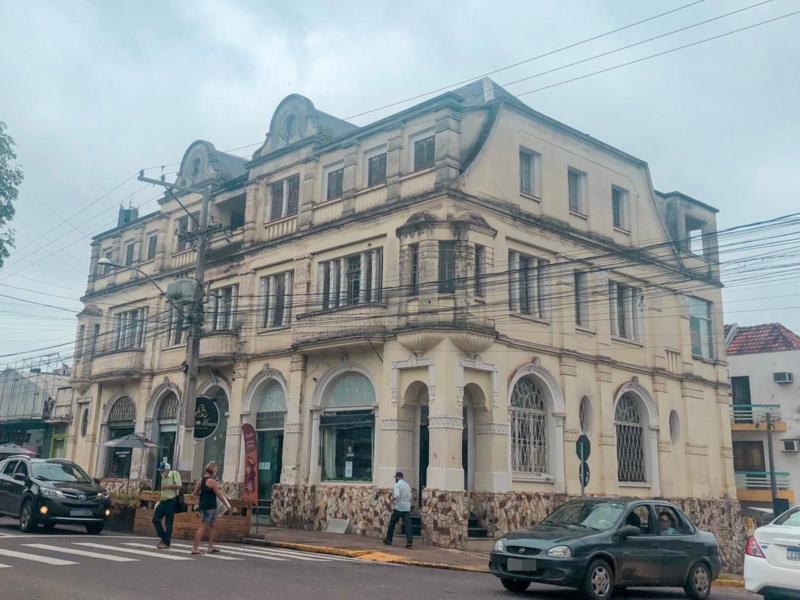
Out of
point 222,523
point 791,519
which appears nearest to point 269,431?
point 222,523

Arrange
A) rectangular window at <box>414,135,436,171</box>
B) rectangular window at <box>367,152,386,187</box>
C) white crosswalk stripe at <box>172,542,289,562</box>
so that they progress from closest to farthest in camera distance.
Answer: white crosswalk stripe at <box>172,542,289,562</box>
rectangular window at <box>414,135,436,171</box>
rectangular window at <box>367,152,386,187</box>

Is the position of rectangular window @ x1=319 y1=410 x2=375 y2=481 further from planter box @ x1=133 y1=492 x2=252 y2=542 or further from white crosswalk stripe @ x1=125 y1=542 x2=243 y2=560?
Answer: white crosswalk stripe @ x1=125 y1=542 x2=243 y2=560

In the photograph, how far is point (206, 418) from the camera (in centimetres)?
2181

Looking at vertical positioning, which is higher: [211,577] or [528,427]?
[528,427]

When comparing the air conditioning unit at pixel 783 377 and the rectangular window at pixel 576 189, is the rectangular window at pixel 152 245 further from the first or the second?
the air conditioning unit at pixel 783 377

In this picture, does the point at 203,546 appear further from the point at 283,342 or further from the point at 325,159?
the point at 325,159

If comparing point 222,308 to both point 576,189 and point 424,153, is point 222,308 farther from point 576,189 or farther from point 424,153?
point 576,189

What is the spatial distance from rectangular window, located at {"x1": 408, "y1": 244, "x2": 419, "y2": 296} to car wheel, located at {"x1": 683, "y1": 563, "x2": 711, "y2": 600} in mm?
11661

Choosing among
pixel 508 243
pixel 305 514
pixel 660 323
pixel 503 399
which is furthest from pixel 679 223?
pixel 305 514

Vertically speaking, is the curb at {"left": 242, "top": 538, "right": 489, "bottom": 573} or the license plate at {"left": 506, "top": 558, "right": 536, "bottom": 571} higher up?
the license plate at {"left": 506, "top": 558, "right": 536, "bottom": 571}

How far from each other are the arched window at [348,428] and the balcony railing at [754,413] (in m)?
21.6

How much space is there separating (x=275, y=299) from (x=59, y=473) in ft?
34.1

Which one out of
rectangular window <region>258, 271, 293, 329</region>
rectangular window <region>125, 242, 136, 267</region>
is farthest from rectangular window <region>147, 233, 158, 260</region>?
rectangular window <region>258, 271, 293, 329</region>

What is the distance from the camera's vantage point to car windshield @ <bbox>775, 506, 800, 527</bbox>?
10.5 metres
